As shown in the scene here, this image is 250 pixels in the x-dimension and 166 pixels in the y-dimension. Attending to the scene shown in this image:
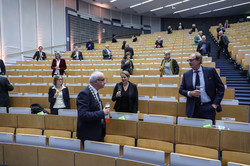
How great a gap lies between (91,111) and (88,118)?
119 millimetres

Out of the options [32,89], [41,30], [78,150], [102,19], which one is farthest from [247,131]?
[102,19]

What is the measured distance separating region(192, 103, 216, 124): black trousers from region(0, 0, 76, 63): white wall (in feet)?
26.6

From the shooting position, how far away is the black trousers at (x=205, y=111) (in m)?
1.86

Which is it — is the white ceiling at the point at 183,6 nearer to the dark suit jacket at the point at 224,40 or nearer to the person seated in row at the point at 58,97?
the dark suit jacket at the point at 224,40

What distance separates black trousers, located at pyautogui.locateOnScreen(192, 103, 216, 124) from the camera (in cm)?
186

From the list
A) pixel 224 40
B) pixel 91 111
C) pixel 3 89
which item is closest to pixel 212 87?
pixel 91 111

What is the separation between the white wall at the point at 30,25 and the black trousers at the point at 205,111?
809 centimetres

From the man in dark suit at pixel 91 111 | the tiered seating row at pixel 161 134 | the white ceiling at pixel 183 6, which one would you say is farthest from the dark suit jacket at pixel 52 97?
the white ceiling at pixel 183 6

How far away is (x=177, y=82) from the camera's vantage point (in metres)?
3.60

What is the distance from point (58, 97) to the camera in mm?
2641

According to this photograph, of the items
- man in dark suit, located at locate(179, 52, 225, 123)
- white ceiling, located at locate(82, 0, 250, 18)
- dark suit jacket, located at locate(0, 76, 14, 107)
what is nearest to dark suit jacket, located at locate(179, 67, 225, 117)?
man in dark suit, located at locate(179, 52, 225, 123)

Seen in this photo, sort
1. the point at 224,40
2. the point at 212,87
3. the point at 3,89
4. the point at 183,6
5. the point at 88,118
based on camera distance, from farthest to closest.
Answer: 1. the point at 183,6
2. the point at 224,40
3. the point at 3,89
4. the point at 212,87
5. the point at 88,118

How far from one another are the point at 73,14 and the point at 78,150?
10741 millimetres

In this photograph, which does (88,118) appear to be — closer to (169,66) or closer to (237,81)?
(169,66)
